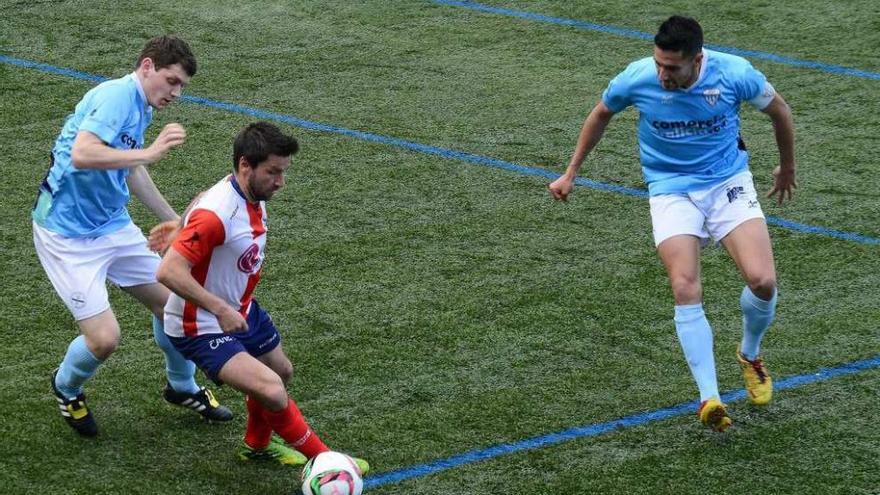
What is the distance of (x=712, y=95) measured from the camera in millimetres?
6918

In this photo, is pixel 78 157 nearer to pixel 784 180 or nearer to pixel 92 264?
pixel 92 264

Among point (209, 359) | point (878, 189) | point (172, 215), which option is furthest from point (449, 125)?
Result: point (209, 359)

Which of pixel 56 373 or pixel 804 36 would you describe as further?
pixel 804 36

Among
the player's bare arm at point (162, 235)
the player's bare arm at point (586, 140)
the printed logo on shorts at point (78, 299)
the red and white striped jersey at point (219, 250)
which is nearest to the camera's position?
the red and white striped jersey at point (219, 250)

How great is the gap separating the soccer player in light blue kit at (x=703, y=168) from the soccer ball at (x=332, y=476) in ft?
5.90

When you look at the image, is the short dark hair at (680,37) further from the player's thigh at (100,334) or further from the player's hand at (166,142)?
the player's thigh at (100,334)

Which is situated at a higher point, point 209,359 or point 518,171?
point 209,359

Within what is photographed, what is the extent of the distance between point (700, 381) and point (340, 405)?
180 centimetres

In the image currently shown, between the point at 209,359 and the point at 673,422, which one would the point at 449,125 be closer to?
the point at 673,422

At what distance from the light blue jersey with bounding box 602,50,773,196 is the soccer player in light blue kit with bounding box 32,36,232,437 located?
2223 mm

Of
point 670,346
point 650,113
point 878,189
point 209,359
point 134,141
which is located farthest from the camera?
point 878,189

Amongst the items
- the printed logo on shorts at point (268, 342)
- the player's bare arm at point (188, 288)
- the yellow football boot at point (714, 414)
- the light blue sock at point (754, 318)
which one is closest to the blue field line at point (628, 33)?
the light blue sock at point (754, 318)

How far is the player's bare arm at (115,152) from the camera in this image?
5980mm

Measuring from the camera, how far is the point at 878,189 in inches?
391
